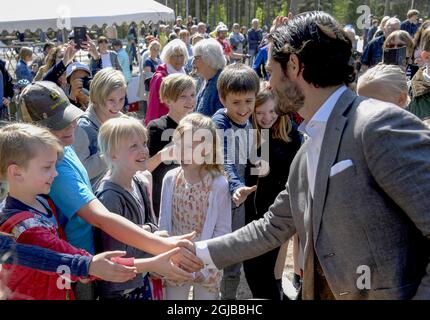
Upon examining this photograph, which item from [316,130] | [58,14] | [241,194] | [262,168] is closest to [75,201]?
[241,194]

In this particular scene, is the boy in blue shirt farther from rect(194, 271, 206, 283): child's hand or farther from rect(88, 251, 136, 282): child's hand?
rect(88, 251, 136, 282): child's hand

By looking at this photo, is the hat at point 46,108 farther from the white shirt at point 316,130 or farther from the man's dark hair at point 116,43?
the man's dark hair at point 116,43

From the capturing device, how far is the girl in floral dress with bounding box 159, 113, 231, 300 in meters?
2.91

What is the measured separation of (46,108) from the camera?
8.17 ft

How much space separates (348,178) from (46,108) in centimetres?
160

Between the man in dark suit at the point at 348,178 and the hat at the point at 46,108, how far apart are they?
1179mm

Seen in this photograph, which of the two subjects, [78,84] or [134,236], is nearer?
[134,236]

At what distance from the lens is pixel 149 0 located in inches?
411

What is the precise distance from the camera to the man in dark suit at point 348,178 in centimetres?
148

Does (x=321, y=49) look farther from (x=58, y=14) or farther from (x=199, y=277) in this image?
(x=58, y=14)

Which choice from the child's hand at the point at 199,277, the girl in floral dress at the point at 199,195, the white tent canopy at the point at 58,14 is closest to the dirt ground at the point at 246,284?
the girl in floral dress at the point at 199,195

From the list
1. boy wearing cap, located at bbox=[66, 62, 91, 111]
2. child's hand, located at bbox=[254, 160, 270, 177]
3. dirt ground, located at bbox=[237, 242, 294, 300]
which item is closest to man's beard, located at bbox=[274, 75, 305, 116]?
child's hand, located at bbox=[254, 160, 270, 177]
